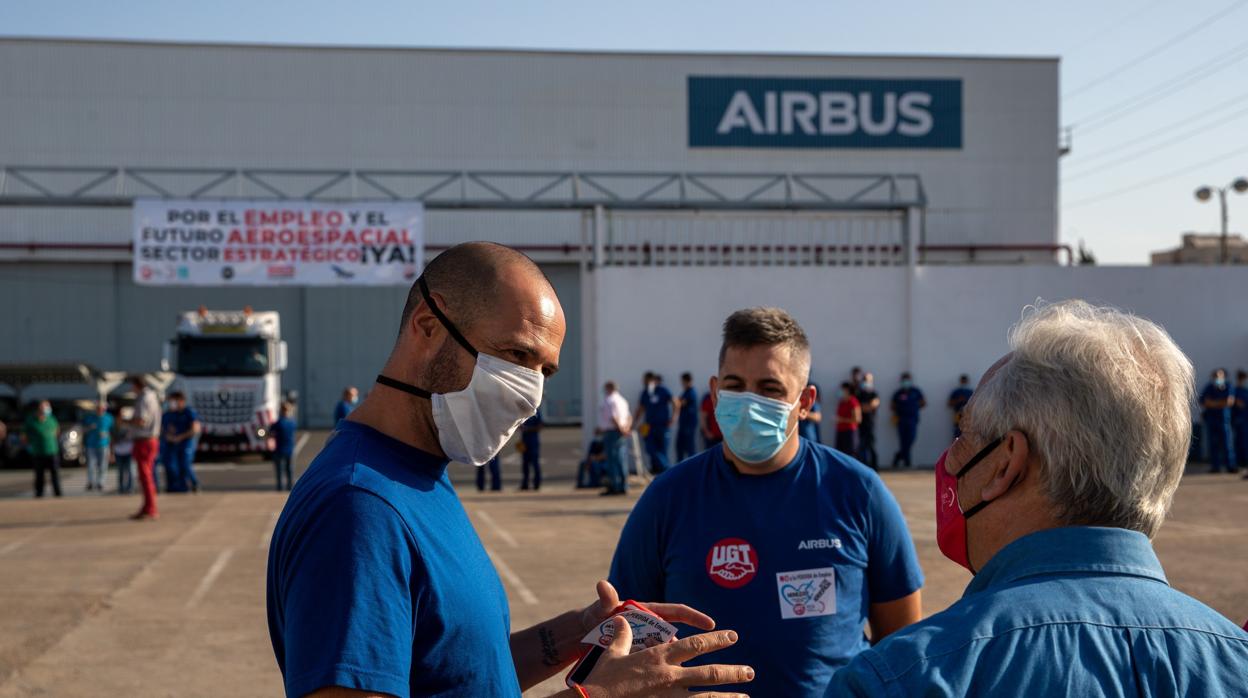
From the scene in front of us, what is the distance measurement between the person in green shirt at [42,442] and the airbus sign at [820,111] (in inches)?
912

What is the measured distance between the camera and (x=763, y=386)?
14.4 feet

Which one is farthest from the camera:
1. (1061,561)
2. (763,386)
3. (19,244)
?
(19,244)

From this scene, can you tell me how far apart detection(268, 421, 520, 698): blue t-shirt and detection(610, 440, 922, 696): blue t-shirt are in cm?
141

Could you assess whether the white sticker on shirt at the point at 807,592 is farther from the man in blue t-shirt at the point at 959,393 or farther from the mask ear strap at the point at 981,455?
the man in blue t-shirt at the point at 959,393

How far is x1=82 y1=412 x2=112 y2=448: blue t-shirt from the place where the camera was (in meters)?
20.2

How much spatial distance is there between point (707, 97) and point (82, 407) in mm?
20992

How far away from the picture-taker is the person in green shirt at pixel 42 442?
1880cm

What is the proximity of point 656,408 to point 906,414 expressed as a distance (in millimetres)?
5672

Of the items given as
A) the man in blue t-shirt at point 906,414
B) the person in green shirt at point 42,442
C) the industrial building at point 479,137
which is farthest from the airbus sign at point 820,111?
the person in green shirt at point 42,442

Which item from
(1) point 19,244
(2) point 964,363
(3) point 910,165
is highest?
(3) point 910,165

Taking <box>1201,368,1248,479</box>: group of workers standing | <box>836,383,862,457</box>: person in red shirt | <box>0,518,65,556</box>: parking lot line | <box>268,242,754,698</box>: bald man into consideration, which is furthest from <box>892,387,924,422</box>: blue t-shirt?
<box>268,242,754,698</box>: bald man

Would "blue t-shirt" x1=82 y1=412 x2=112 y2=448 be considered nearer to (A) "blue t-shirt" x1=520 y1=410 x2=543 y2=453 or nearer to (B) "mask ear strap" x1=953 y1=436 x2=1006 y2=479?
(A) "blue t-shirt" x1=520 y1=410 x2=543 y2=453

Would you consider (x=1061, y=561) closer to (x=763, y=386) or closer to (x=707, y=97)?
(x=763, y=386)

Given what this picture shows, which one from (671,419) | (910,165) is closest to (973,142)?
(910,165)
